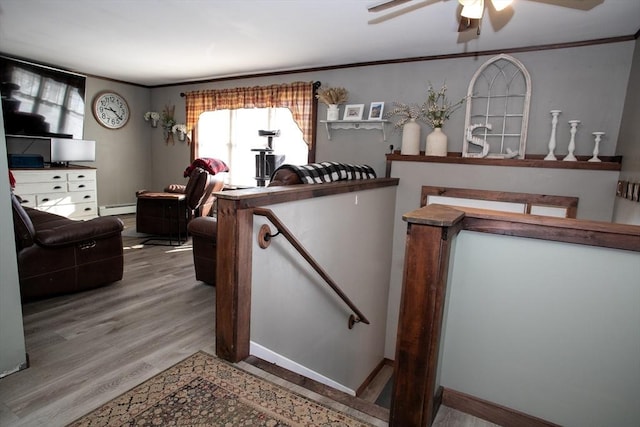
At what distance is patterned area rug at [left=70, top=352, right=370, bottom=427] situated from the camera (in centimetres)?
148

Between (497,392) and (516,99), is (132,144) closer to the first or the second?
(516,99)

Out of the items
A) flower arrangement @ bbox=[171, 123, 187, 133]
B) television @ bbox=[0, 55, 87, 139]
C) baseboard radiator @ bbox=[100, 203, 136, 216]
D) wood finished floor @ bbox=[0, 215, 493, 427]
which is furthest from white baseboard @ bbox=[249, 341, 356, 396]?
baseboard radiator @ bbox=[100, 203, 136, 216]

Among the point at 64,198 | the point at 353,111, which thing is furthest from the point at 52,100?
the point at 353,111

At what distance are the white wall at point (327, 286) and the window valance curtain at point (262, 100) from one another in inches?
70.5

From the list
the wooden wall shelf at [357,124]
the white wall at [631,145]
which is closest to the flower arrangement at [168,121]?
the wooden wall shelf at [357,124]

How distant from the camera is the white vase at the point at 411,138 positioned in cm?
423

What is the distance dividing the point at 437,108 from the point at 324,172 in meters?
2.04

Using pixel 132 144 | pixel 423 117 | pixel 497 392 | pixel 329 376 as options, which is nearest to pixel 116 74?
pixel 132 144

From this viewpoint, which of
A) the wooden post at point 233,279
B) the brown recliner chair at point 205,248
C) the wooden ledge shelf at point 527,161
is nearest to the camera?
the wooden post at point 233,279

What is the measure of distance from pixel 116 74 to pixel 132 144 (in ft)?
4.33

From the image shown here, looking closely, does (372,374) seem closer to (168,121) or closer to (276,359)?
(276,359)

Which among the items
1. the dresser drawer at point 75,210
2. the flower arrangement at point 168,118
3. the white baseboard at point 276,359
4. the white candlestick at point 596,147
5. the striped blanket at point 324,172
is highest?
the flower arrangement at point 168,118

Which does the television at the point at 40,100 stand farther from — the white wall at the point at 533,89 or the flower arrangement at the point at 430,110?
the flower arrangement at the point at 430,110

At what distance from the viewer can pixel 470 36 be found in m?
3.57
